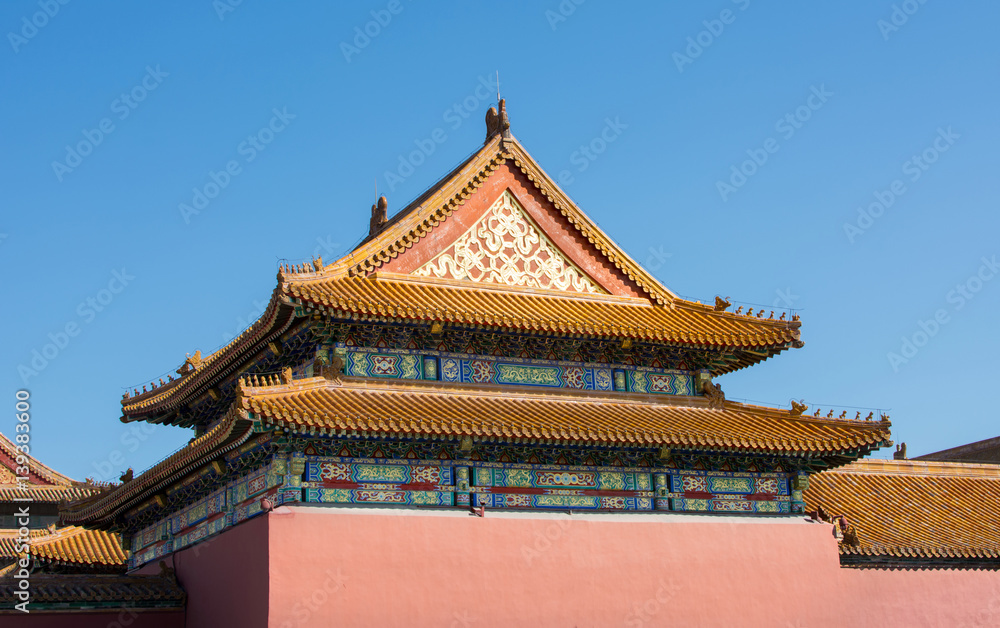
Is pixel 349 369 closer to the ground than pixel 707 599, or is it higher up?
higher up

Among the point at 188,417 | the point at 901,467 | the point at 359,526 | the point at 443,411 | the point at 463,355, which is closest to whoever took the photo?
the point at 359,526

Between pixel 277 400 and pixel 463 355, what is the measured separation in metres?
3.92

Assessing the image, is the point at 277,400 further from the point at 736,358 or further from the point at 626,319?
the point at 736,358

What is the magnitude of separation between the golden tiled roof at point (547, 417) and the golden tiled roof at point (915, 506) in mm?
2267

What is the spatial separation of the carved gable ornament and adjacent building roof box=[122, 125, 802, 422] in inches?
9.8

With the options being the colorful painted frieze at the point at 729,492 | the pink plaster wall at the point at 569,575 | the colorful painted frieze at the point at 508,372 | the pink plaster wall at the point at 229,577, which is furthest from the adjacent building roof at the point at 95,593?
the colorful painted frieze at the point at 729,492

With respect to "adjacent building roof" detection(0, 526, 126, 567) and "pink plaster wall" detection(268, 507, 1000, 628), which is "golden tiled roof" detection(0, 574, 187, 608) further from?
"pink plaster wall" detection(268, 507, 1000, 628)

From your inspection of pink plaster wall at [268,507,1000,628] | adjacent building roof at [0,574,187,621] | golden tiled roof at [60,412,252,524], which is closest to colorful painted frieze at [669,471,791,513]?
pink plaster wall at [268,507,1000,628]

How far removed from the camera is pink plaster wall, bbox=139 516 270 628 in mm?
17094

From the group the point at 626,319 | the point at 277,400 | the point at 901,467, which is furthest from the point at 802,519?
the point at 277,400

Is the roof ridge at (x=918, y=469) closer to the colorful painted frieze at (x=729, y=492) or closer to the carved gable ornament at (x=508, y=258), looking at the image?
the colorful painted frieze at (x=729, y=492)

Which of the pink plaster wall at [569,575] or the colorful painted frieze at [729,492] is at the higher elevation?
the colorful painted frieze at [729,492]

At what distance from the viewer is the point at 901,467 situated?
86.4ft

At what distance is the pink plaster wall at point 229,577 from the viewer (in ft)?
56.1
